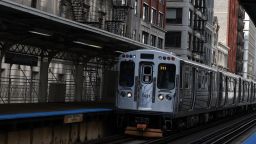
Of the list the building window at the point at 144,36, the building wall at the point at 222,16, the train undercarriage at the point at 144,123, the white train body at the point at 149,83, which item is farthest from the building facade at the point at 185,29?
the train undercarriage at the point at 144,123

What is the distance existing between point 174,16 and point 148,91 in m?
53.1

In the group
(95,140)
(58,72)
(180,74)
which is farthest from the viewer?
(58,72)

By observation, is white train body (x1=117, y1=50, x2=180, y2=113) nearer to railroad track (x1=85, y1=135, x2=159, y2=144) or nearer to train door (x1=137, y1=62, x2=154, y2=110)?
train door (x1=137, y1=62, x2=154, y2=110)

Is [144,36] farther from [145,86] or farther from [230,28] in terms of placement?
[230,28]

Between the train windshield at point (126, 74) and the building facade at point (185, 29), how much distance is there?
4841 cm

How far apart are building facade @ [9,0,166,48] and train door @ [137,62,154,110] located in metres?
9.51

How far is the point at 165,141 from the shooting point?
67.8 feet

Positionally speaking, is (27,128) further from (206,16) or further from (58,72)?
(206,16)

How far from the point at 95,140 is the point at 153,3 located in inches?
1522

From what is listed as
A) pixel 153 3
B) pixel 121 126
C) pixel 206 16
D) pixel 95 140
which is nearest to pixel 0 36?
pixel 95 140

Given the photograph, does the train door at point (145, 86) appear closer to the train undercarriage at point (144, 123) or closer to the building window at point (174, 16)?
the train undercarriage at point (144, 123)

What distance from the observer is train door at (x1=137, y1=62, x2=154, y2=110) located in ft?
69.8

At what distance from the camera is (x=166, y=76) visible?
2145 cm

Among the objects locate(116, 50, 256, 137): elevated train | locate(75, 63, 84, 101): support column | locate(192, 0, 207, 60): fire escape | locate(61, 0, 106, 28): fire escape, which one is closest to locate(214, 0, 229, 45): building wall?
locate(192, 0, 207, 60): fire escape
